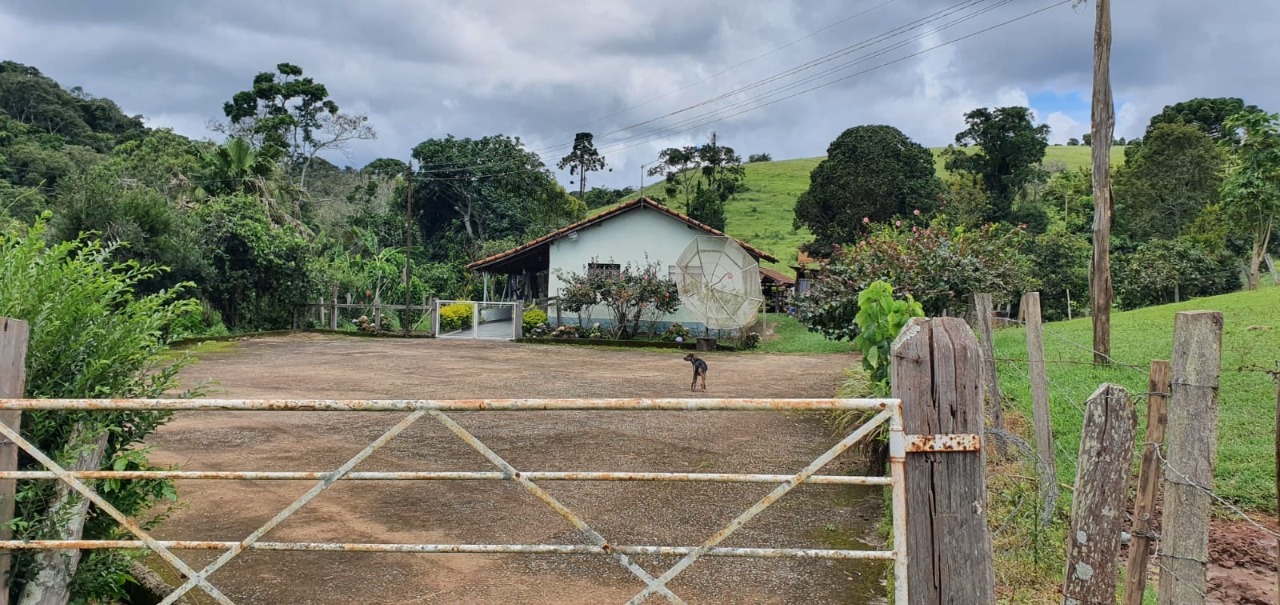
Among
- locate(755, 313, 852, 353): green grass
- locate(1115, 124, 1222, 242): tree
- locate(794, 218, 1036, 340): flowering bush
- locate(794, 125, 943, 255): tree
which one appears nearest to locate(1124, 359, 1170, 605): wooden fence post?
locate(794, 218, 1036, 340): flowering bush

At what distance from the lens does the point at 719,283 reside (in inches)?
840

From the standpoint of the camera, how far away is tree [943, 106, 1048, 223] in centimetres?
4262

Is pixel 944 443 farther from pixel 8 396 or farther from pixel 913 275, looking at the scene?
pixel 913 275

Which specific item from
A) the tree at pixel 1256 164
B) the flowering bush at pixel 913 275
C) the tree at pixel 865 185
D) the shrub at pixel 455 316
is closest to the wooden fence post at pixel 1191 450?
the flowering bush at pixel 913 275

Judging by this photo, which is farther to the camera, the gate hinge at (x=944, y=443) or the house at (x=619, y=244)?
the house at (x=619, y=244)

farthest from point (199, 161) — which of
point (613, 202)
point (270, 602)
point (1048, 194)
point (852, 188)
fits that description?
point (1048, 194)

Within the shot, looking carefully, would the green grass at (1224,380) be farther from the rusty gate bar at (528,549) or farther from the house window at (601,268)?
the house window at (601,268)

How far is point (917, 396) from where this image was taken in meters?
2.12

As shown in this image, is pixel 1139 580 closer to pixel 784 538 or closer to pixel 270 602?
pixel 784 538

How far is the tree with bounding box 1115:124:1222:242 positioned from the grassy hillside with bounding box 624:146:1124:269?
1494 centimetres

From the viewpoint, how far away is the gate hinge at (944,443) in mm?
2084

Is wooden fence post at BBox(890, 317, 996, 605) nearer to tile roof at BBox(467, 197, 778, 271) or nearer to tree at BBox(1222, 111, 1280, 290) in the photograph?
tree at BBox(1222, 111, 1280, 290)

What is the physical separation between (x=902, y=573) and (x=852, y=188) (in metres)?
32.8

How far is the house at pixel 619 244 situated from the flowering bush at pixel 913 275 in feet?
27.2
